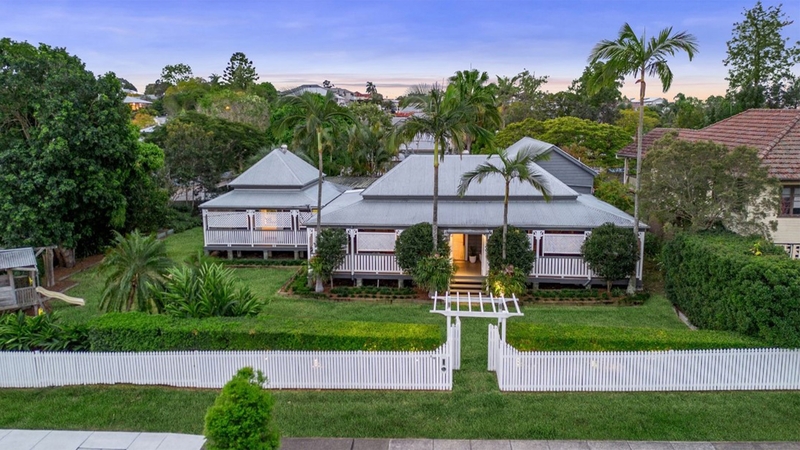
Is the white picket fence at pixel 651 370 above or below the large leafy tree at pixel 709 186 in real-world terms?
below

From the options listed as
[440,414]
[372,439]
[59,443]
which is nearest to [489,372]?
[440,414]

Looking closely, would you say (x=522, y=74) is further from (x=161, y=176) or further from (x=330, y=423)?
(x=330, y=423)

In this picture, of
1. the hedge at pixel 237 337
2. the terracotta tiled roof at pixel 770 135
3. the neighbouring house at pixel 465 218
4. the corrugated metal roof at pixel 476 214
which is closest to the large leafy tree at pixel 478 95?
the neighbouring house at pixel 465 218

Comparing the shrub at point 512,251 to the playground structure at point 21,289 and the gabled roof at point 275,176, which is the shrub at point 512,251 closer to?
the gabled roof at point 275,176

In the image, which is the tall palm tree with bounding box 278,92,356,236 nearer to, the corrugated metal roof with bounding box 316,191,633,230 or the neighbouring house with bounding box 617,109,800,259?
the corrugated metal roof with bounding box 316,191,633,230

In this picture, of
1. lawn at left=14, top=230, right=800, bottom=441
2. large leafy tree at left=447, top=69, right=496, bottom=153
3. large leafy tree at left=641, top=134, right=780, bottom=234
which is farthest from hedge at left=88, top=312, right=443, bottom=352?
large leafy tree at left=447, top=69, right=496, bottom=153
